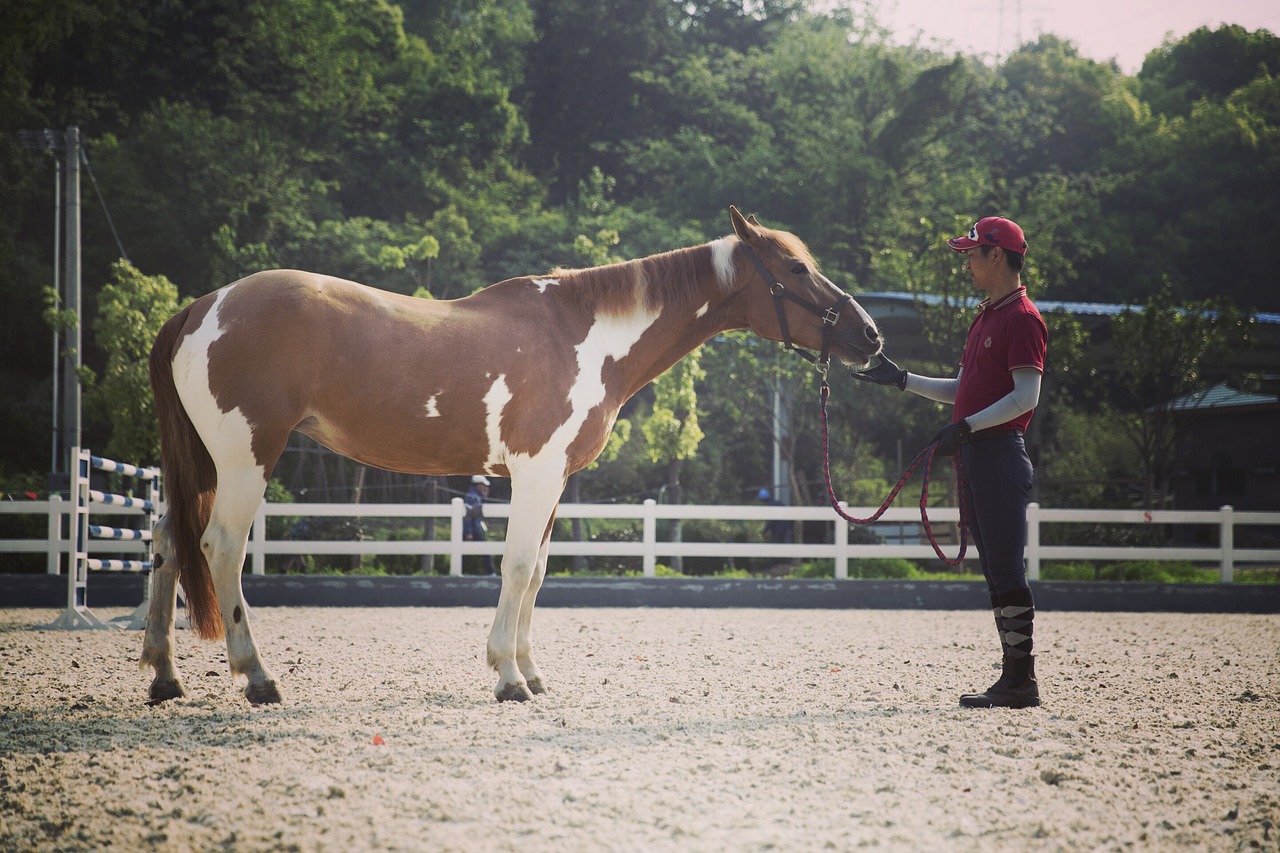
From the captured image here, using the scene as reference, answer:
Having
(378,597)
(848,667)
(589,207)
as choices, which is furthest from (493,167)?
(848,667)

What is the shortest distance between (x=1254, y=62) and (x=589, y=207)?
23.5 meters

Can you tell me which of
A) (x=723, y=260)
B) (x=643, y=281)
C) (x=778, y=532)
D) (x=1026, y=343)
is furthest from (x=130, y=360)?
(x=1026, y=343)

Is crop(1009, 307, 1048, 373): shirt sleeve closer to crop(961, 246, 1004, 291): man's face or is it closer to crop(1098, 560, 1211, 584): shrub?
crop(961, 246, 1004, 291): man's face

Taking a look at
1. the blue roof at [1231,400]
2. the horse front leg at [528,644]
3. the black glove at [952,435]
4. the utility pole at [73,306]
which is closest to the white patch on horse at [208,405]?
the horse front leg at [528,644]

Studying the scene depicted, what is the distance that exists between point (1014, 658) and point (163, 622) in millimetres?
3685

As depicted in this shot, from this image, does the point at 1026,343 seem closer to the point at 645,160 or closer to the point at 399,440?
the point at 399,440

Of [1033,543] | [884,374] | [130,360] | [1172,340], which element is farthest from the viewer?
[1172,340]

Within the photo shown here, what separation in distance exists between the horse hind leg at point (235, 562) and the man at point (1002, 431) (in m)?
2.74

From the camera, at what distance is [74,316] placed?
13.7m

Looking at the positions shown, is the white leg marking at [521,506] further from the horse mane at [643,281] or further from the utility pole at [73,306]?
the utility pole at [73,306]

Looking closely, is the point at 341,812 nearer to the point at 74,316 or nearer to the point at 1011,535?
the point at 1011,535

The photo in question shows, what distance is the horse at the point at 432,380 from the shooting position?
13.9 feet

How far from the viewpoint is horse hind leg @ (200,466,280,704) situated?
4.20 metres

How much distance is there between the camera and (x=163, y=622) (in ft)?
14.6
